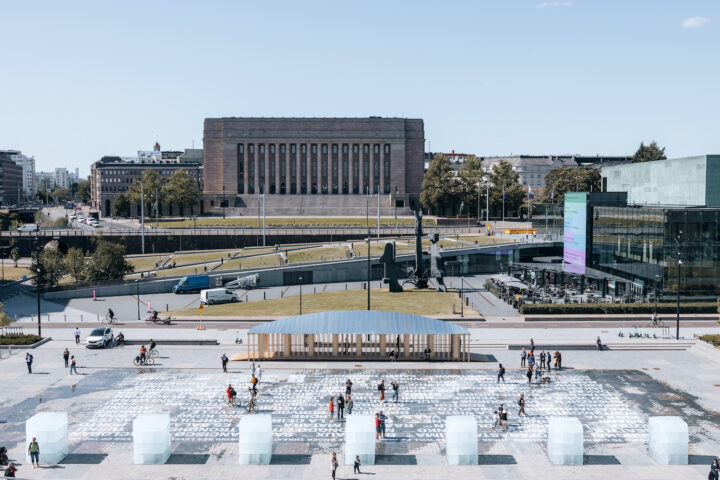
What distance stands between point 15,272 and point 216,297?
1586 inches

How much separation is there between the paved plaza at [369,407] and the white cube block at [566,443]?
54 cm

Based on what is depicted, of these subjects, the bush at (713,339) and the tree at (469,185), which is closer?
the bush at (713,339)

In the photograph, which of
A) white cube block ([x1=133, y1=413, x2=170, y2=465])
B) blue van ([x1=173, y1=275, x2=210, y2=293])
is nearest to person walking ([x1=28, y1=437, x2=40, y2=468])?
white cube block ([x1=133, y1=413, x2=170, y2=465])

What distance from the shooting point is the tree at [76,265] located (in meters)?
78.1

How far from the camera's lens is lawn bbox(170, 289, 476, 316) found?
62125 millimetres

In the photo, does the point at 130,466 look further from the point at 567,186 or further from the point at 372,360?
the point at 567,186

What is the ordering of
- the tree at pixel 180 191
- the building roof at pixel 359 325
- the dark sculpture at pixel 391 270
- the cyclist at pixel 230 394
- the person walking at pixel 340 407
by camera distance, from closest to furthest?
the person walking at pixel 340 407 → the cyclist at pixel 230 394 → the building roof at pixel 359 325 → the dark sculpture at pixel 391 270 → the tree at pixel 180 191

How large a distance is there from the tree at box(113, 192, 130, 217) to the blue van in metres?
84.8

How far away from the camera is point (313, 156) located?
16362 centimetres

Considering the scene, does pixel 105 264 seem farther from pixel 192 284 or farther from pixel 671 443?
pixel 671 443

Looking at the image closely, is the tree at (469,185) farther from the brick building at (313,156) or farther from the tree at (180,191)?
the tree at (180,191)

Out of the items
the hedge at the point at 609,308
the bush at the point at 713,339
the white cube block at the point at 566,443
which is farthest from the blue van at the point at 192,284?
the white cube block at the point at 566,443

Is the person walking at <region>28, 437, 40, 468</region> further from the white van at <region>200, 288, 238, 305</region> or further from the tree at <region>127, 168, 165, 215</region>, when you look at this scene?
the tree at <region>127, 168, 165, 215</region>

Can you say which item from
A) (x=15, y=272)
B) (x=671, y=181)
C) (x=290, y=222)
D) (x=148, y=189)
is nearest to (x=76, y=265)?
(x=15, y=272)
